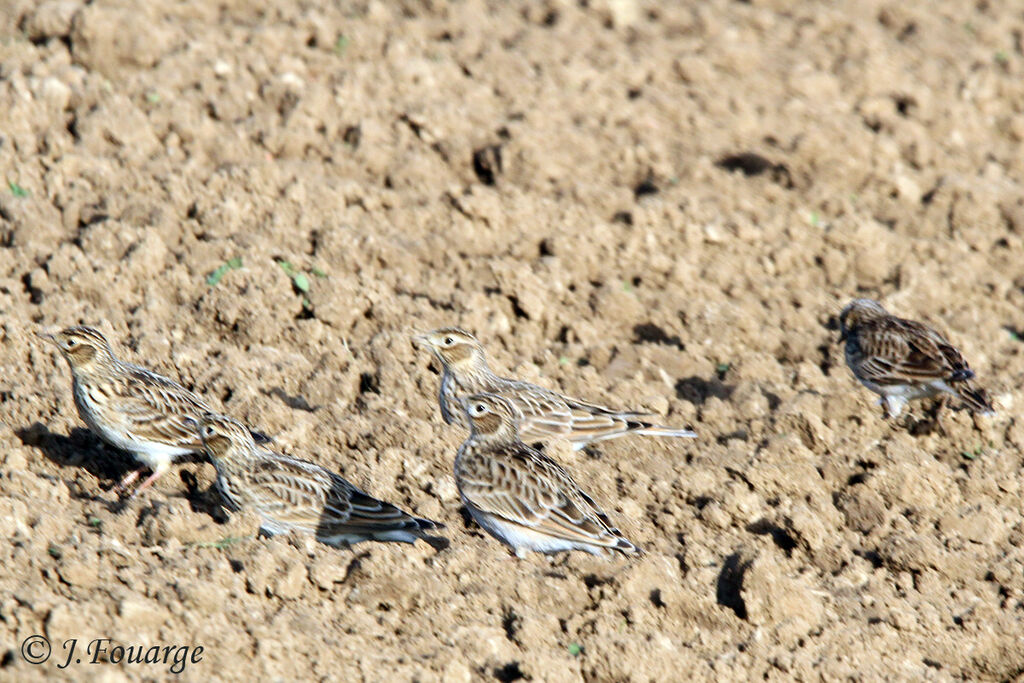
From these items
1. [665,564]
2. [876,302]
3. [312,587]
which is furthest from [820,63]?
[312,587]

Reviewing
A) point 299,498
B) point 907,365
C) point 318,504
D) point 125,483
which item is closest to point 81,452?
point 125,483

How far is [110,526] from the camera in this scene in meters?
6.80

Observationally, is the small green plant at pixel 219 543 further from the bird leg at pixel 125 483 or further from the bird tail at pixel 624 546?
the bird tail at pixel 624 546

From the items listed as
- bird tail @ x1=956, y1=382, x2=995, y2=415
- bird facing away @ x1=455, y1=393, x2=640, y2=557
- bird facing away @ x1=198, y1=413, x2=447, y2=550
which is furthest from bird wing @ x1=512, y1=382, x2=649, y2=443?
bird tail @ x1=956, y1=382, x2=995, y2=415

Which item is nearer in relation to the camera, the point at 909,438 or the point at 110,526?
the point at 110,526

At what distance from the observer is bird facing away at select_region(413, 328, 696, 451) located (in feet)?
27.6

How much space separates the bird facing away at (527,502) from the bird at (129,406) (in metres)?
1.76

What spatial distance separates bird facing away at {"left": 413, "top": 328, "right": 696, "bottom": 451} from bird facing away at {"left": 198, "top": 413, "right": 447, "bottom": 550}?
4.33 ft

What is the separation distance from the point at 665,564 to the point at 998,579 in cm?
214

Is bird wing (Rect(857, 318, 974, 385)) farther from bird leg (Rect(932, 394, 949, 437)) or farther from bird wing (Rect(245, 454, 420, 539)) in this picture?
bird wing (Rect(245, 454, 420, 539))

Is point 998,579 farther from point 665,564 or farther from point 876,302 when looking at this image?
point 876,302

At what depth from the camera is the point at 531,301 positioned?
9898 millimetres

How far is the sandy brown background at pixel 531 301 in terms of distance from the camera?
6574 mm

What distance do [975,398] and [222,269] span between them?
18.6ft
